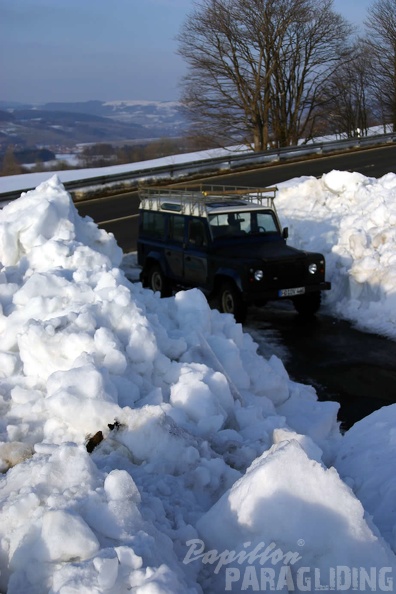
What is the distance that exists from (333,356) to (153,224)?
4961 mm

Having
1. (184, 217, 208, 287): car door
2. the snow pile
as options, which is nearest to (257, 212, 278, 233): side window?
(184, 217, 208, 287): car door

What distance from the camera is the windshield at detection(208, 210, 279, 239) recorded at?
42.3ft

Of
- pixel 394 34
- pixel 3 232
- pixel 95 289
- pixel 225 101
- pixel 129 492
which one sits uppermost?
pixel 394 34

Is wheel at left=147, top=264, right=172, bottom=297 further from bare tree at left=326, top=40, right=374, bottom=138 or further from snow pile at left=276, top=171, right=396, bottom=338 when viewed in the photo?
bare tree at left=326, top=40, right=374, bottom=138

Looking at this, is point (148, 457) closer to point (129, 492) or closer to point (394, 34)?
point (129, 492)

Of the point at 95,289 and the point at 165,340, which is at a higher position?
the point at 95,289

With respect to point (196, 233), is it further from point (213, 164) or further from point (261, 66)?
point (261, 66)

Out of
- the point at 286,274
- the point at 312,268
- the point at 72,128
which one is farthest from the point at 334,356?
the point at 72,128

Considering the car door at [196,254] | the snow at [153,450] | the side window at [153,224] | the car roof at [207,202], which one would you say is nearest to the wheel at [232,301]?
the car door at [196,254]

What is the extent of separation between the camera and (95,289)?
7.28 meters

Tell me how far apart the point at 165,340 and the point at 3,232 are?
3080 millimetres

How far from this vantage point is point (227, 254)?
41.1 ft

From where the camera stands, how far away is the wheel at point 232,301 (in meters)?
12.1

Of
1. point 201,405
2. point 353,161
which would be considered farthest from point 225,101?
point 201,405
